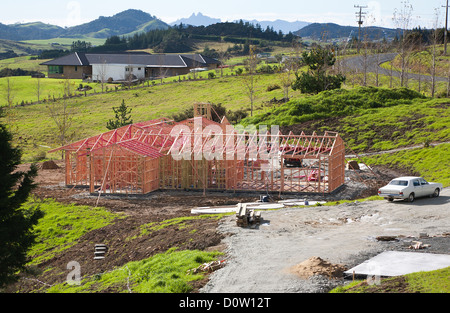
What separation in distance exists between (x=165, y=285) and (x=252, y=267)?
10.8 feet

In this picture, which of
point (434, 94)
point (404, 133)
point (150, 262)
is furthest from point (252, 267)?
point (434, 94)

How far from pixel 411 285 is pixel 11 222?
16232mm

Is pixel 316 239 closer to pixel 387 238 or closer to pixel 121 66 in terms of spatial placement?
pixel 387 238

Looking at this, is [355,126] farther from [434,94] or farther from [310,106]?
[434,94]

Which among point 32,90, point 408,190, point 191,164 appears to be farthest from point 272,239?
point 32,90

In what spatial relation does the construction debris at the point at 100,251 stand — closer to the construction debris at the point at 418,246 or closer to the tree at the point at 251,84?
the construction debris at the point at 418,246

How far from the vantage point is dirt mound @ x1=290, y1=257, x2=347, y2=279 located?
723 inches

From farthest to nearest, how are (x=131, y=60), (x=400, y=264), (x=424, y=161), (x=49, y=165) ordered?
(x=131, y=60) < (x=49, y=165) < (x=424, y=161) < (x=400, y=264)

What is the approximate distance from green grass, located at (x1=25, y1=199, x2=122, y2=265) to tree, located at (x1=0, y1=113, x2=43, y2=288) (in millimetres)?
4241

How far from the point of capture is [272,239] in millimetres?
23719

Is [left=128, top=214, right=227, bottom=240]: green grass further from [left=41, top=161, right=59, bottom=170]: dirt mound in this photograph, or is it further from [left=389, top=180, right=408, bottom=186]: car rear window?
[left=41, top=161, right=59, bottom=170]: dirt mound

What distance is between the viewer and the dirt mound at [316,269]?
18.4m

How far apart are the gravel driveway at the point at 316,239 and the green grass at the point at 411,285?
0.97 meters

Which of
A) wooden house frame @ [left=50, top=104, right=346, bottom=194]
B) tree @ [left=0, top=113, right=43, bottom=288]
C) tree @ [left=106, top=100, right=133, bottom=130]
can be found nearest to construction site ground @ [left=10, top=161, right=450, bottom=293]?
tree @ [left=0, top=113, right=43, bottom=288]
